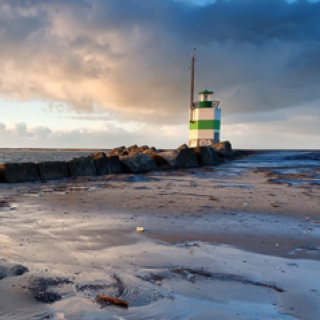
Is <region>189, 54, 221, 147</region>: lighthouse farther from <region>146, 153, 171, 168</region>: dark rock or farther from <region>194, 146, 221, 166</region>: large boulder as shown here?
<region>146, 153, 171, 168</region>: dark rock

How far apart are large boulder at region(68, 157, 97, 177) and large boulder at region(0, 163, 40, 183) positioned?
4.07ft

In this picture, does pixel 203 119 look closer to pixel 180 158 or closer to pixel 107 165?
pixel 180 158

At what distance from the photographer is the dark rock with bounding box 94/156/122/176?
37.2 ft

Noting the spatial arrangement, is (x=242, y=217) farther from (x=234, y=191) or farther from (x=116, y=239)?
(x=234, y=191)

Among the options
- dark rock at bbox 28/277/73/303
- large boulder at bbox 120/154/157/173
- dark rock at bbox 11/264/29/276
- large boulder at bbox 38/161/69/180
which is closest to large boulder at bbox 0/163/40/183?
large boulder at bbox 38/161/69/180

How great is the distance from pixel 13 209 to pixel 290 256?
4.29m

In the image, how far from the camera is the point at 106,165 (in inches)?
454

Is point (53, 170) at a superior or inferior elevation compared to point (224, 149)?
inferior

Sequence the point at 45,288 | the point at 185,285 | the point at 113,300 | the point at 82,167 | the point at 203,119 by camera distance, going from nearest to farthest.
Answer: the point at 113,300, the point at 45,288, the point at 185,285, the point at 82,167, the point at 203,119

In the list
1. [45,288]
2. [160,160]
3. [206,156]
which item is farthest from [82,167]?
[45,288]

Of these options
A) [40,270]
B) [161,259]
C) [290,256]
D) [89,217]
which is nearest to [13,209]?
[89,217]

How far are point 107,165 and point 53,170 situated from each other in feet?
6.52

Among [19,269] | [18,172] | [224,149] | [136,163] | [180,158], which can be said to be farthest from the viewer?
[224,149]

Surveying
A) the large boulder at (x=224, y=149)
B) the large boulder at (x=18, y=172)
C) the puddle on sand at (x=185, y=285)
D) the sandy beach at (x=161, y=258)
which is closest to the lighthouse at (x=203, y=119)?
the large boulder at (x=224, y=149)
